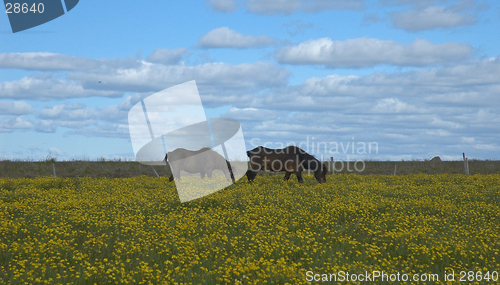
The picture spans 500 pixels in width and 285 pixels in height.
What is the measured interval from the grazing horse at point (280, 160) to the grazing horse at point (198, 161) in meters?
2.03

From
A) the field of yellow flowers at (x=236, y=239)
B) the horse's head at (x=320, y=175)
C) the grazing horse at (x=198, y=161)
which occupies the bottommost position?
the field of yellow flowers at (x=236, y=239)

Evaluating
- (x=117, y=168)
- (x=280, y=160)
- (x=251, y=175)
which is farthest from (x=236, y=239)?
(x=117, y=168)

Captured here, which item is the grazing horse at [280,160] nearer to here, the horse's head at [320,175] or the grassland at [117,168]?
the horse's head at [320,175]

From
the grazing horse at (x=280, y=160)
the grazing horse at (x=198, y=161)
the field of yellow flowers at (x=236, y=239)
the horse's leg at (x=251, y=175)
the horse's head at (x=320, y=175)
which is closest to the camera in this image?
the field of yellow flowers at (x=236, y=239)

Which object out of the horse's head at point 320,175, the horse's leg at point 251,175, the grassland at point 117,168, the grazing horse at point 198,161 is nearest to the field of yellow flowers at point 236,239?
the horse's leg at point 251,175

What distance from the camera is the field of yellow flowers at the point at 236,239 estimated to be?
24.4 ft

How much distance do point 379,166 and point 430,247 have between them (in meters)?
34.7

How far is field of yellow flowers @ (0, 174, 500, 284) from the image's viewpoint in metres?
7.43

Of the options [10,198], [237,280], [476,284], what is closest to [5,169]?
[10,198]

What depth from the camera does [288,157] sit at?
22.0 meters

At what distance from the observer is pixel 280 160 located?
2195cm

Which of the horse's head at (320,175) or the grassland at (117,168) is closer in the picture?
the horse's head at (320,175)

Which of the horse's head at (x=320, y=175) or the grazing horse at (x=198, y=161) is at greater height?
the grazing horse at (x=198, y=161)

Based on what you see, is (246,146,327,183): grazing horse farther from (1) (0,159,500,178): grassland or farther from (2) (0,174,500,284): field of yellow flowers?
(1) (0,159,500,178): grassland
